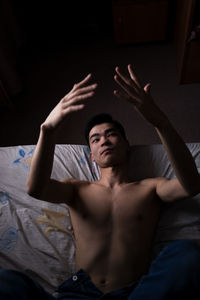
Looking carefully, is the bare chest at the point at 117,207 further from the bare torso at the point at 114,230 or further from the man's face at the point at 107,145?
the man's face at the point at 107,145

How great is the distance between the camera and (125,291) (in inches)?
41.6

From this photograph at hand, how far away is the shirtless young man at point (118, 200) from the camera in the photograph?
892 millimetres

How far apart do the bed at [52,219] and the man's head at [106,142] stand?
0.24 meters

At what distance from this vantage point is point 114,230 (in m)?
1.20

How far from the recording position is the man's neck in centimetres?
136

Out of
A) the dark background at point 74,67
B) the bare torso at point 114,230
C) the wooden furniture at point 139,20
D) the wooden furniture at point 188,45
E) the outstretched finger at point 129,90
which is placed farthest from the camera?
the wooden furniture at point 139,20

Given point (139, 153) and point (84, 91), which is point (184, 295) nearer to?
point (84, 91)

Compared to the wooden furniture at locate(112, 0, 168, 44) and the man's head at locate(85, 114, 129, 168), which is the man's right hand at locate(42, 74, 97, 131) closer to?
the man's head at locate(85, 114, 129, 168)

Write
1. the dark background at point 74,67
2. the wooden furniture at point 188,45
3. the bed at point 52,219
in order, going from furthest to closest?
the dark background at point 74,67
the wooden furniture at point 188,45
the bed at point 52,219

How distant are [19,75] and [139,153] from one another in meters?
1.84

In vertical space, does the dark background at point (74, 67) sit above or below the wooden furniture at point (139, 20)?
below

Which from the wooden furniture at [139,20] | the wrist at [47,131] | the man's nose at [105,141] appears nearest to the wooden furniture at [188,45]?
the wooden furniture at [139,20]

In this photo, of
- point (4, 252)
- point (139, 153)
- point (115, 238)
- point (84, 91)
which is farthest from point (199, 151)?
point (4, 252)

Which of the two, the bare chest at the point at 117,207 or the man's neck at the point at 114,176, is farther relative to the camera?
the man's neck at the point at 114,176
